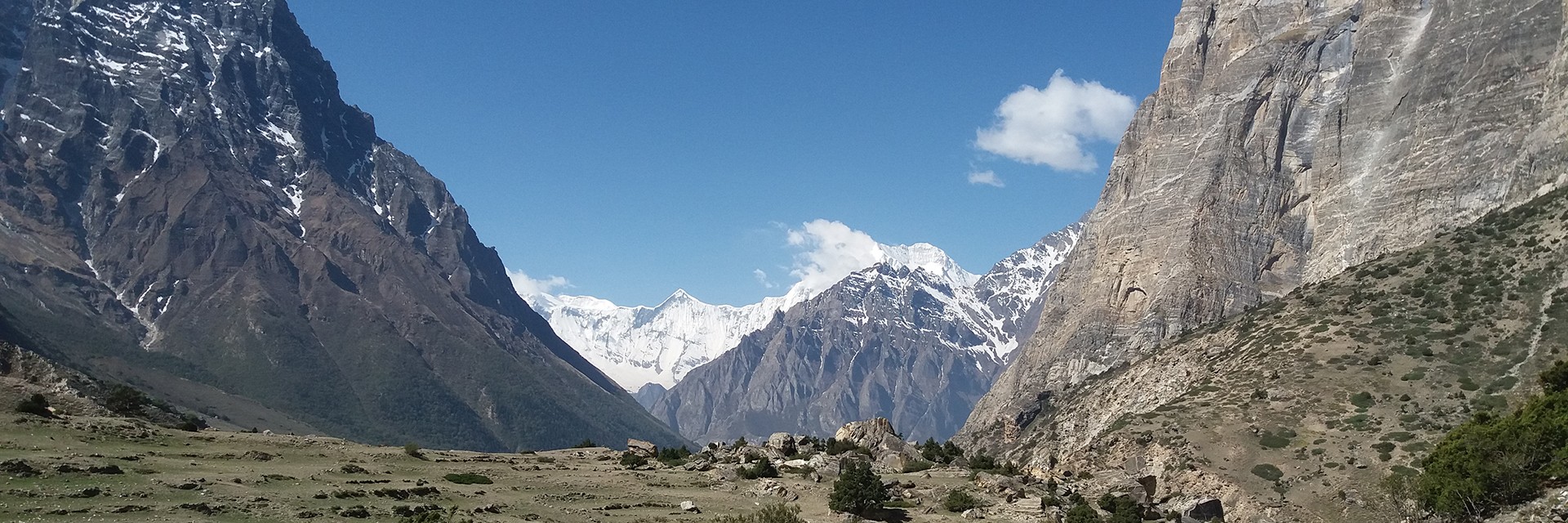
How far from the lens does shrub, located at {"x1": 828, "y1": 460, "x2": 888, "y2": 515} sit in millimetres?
53125

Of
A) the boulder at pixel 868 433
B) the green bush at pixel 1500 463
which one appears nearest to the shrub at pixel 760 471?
the boulder at pixel 868 433

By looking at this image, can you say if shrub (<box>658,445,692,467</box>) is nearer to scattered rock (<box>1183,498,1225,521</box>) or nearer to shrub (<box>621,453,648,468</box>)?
shrub (<box>621,453,648,468</box>)

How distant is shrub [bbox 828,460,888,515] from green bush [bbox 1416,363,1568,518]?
29.7 meters

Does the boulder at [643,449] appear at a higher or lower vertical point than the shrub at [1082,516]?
higher

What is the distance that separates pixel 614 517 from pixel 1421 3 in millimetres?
175769

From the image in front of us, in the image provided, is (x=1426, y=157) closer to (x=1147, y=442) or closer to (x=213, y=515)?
(x=1147, y=442)

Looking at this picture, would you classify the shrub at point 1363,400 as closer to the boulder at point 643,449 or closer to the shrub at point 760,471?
the shrub at point 760,471

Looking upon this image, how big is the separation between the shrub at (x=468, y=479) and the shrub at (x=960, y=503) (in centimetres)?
2581

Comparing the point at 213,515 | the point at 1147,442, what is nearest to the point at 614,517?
the point at 213,515

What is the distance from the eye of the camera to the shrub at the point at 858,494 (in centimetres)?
5312

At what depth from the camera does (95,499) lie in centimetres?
3672

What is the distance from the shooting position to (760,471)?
66000 millimetres

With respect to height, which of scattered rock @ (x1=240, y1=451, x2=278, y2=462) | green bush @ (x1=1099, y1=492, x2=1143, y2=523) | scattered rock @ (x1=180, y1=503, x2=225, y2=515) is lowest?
scattered rock @ (x1=180, y1=503, x2=225, y2=515)

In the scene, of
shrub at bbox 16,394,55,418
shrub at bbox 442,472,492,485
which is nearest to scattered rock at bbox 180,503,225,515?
shrub at bbox 442,472,492,485
